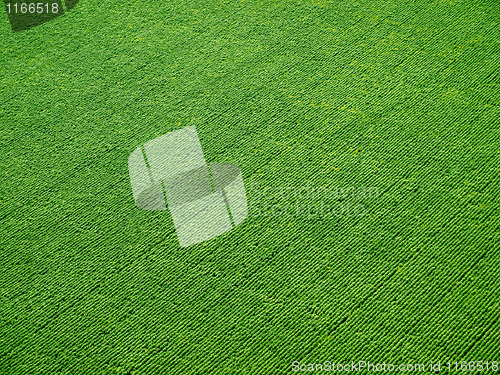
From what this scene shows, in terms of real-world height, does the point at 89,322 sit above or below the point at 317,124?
below

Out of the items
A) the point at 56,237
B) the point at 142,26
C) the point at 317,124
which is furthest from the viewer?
the point at 142,26

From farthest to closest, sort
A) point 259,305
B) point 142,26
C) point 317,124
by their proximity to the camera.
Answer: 1. point 142,26
2. point 317,124
3. point 259,305

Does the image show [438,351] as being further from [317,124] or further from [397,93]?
[397,93]

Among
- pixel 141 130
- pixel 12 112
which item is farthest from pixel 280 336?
pixel 12 112

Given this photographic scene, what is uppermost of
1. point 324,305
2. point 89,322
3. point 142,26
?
point 142,26

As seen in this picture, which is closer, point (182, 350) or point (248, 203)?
point (182, 350)

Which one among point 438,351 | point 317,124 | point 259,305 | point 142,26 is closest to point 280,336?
point 259,305
